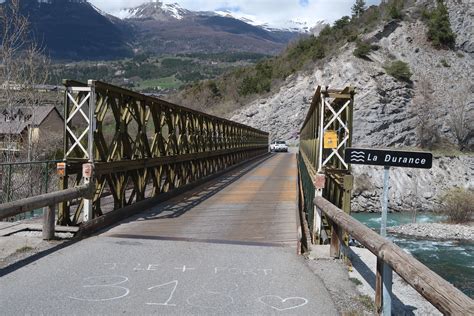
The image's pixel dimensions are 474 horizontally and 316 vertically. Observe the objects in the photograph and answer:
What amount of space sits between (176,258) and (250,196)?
890 cm

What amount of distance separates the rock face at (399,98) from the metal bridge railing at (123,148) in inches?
1394

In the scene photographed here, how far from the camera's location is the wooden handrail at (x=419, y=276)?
358cm

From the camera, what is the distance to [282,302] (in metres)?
5.80

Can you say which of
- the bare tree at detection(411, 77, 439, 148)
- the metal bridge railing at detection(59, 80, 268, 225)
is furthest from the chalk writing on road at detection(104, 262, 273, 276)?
the bare tree at detection(411, 77, 439, 148)

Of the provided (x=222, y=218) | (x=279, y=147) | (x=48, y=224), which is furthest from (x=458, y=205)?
(x=48, y=224)

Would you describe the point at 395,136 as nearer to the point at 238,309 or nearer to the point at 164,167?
the point at 164,167

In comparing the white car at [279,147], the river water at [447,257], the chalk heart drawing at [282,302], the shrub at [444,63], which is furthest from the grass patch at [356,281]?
the shrub at [444,63]

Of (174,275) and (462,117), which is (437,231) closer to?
(462,117)

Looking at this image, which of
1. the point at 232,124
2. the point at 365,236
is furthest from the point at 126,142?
the point at 232,124

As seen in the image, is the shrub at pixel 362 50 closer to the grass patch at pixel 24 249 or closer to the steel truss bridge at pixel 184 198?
the steel truss bridge at pixel 184 198

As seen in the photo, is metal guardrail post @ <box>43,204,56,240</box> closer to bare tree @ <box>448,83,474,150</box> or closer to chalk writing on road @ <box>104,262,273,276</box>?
chalk writing on road @ <box>104,262,273,276</box>

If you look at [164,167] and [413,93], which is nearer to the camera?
[164,167]

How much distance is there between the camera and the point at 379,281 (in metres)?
5.56

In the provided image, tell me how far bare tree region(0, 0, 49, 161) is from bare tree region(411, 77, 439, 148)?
179 feet
